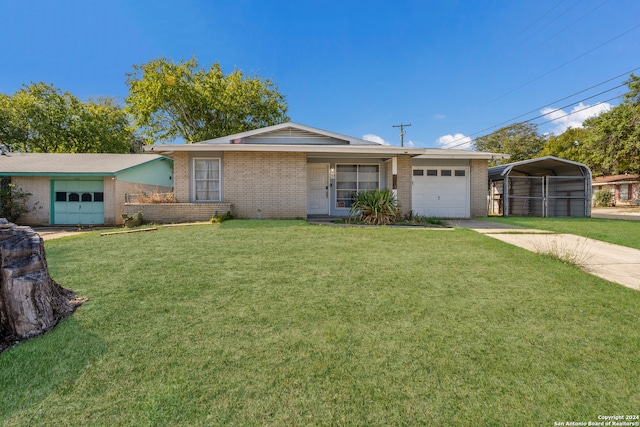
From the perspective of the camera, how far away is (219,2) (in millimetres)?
13938

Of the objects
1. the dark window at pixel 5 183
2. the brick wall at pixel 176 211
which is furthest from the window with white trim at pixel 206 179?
the dark window at pixel 5 183

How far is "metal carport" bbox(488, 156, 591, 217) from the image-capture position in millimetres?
14195

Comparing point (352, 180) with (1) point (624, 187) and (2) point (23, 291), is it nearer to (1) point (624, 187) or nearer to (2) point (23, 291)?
(2) point (23, 291)

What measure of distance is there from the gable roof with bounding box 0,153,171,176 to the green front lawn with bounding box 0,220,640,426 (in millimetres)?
10372

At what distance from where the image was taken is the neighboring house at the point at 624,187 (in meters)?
27.6

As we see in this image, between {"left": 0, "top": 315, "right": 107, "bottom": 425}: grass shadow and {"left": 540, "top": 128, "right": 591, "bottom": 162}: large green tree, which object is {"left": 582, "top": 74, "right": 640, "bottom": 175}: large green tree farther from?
{"left": 0, "top": 315, "right": 107, "bottom": 425}: grass shadow

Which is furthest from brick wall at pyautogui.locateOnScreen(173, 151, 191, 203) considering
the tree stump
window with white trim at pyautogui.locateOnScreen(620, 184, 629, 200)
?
window with white trim at pyautogui.locateOnScreen(620, 184, 629, 200)

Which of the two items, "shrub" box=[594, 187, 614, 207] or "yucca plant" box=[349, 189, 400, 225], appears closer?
"yucca plant" box=[349, 189, 400, 225]

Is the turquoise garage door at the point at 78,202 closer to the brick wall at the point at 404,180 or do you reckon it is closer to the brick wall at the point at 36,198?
the brick wall at the point at 36,198

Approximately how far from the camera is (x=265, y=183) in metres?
10.7

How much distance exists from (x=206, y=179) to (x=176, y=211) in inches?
65.5

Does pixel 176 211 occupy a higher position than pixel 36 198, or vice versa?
pixel 36 198

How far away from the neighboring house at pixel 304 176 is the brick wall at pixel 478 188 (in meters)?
0.04

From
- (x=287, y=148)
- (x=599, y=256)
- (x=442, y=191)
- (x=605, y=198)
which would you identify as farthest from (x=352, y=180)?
(x=605, y=198)
